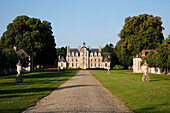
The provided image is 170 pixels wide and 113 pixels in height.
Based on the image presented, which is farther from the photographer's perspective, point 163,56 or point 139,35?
point 139,35

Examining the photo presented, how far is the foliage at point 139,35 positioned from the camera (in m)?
62.6

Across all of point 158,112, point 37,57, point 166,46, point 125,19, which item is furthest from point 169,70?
point 158,112

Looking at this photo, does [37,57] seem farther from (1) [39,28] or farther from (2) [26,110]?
(2) [26,110]

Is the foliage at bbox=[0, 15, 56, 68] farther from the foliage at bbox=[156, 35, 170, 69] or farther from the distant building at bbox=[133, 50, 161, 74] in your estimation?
the foliage at bbox=[156, 35, 170, 69]

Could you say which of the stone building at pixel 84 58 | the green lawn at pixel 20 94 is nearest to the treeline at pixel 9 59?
the green lawn at pixel 20 94

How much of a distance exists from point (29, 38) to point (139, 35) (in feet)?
92.1

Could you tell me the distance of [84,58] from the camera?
5610 inches

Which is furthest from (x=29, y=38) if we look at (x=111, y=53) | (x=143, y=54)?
(x=111, y=53)

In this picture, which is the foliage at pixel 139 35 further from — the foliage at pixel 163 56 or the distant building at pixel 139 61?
the foliage at pixel 163 56

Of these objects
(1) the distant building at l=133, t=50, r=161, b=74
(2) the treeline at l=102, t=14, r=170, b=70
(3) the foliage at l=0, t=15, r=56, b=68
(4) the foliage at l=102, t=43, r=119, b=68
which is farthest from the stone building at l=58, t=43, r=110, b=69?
(1) the distant building at l=133, t=50, r=161, b=74

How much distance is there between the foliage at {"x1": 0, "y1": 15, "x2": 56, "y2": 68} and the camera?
2594 inches

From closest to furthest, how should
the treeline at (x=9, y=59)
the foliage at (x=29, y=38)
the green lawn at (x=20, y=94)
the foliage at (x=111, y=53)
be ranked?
the green lawn at (x=20, y=94) → the treeline at (x=9, y=59) → the foliage at (x=29, y=38) → the foliage at (x=111, y=53)

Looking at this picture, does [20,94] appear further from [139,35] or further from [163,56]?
[139,35]

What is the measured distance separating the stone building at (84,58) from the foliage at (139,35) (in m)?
73.0
